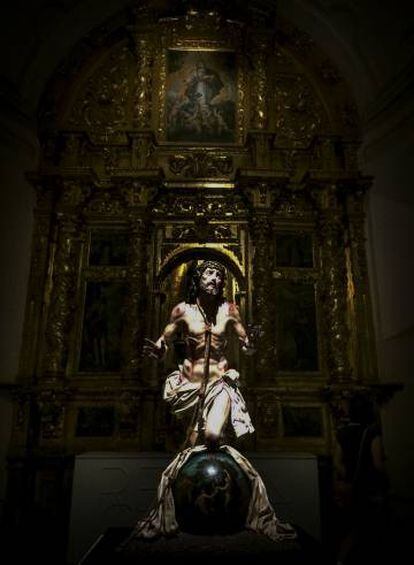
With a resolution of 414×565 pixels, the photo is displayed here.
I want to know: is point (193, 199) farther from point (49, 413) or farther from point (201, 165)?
point (49, 413)

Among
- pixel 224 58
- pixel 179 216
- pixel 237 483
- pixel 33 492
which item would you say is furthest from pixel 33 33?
pixel 237 483

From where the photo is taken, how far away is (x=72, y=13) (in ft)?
27.5

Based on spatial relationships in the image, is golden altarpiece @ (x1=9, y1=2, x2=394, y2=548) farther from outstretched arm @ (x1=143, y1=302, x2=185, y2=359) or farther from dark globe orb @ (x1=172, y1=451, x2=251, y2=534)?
dark globe orb @ (x1=172, y1=451, x2=251, y2=534)

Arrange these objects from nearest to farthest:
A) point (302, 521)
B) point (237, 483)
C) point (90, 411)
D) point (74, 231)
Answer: point (237, 483) → point (302, 521) → point (90, 411) → point (74, 231)

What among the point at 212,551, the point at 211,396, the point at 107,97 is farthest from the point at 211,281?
the point at 107,97

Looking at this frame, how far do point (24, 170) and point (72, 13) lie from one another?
3.02 metres

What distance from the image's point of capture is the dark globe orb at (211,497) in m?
3.86

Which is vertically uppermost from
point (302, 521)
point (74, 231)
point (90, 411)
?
point (74, 231)

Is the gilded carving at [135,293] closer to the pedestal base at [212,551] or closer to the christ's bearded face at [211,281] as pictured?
the christ's bearded face at [211,281]

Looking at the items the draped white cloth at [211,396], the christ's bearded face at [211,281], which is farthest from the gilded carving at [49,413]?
the christ's bearded face at [211,281]

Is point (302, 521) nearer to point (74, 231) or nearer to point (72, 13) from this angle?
point (74, 231)

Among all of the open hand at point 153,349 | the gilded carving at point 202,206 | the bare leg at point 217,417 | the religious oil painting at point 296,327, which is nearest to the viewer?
the bare leg at point 217,417

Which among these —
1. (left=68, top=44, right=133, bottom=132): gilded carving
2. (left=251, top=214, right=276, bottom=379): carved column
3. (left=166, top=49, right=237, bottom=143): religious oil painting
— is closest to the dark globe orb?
(left=251, top=214, right=276, bottom=379): carved column

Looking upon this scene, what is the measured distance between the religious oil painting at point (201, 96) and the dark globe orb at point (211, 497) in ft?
19.5
